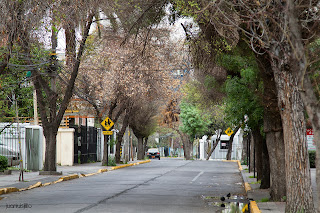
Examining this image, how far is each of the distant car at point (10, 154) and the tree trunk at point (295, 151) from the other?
21.3 m

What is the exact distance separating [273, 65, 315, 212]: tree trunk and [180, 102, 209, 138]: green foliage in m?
50.5

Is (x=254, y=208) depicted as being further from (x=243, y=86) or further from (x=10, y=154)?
(x=10, y=154)

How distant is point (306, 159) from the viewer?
10648 millimetres

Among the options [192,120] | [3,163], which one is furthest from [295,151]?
[192,120]

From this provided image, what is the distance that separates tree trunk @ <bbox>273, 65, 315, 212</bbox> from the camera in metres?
10.6

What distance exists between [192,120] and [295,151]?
170 ft

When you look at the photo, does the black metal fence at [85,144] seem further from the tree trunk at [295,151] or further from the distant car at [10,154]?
the tree trunk at [295,151]

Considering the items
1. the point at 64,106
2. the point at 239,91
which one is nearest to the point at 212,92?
the point at 64,106

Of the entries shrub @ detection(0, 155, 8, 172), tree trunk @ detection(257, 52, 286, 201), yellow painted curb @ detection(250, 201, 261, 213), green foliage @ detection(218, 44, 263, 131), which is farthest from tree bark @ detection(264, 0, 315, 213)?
shrub @ detection(0, 155, 8, 172)

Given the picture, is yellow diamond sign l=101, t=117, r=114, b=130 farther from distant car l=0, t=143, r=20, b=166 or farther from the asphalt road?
the asphalt road

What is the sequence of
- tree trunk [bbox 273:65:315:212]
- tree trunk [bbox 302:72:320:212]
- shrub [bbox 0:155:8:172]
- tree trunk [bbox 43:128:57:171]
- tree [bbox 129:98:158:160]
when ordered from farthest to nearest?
tree [bbox 129:98:158:160] → shrub [bbox 0:155:8:172] → tree trunk [bbox 43:128:57:171] → tree trunk [bbox 273:65:315:212] → tree trunk [bbox 302:72:320:212]

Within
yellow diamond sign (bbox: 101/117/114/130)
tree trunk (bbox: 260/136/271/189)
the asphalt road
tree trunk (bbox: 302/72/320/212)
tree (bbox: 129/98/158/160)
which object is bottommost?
the asphalt road

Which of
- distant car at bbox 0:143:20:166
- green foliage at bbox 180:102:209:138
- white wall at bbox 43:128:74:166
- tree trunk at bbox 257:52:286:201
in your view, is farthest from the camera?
green foliage at bbox 180:102:209:138

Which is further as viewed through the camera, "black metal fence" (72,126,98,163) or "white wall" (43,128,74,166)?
"black metal fence" (72,126,98,163)
